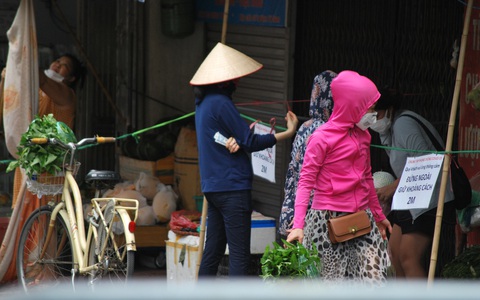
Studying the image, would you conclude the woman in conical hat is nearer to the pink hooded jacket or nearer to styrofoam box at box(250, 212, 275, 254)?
the pink hooded jacket

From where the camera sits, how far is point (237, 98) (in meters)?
8.62

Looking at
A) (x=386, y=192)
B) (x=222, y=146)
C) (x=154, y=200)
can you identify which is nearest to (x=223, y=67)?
(x=222, y=146)

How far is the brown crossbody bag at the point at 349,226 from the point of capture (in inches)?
201

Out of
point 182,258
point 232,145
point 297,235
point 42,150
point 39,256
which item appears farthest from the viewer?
point 182,258

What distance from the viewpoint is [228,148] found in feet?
19.1

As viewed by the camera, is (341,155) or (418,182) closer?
(341,155)

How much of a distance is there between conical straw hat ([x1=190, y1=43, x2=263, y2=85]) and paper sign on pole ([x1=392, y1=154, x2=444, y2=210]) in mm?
1224

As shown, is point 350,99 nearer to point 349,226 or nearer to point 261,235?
point 349,226

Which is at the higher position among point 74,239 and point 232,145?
point 232,145

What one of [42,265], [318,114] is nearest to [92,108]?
[42,265]

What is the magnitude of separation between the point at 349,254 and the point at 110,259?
1.87 metres

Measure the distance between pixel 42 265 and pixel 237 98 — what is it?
2.53 m

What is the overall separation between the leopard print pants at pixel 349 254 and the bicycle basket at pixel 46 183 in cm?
227

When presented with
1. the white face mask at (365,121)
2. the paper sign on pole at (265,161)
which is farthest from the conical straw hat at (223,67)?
the white face mask at (365,121)
